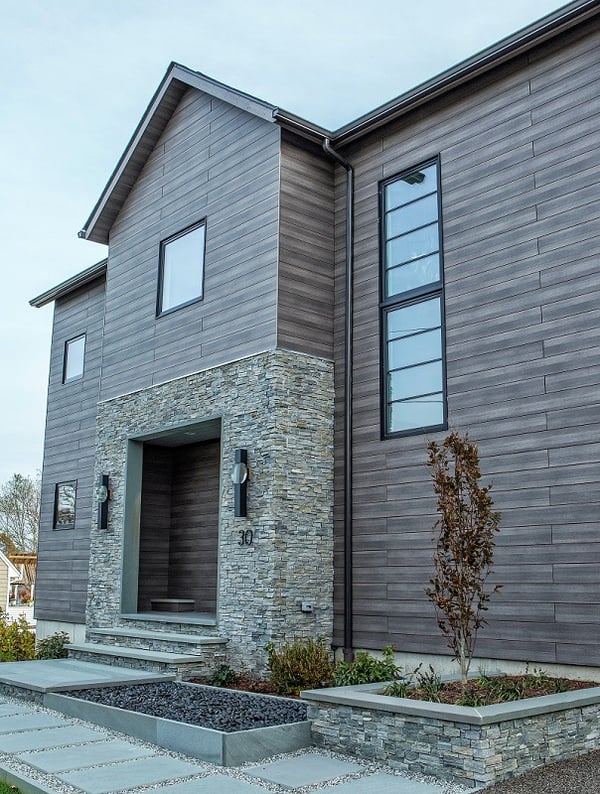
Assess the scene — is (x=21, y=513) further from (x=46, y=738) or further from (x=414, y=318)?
(x=46, y=738)

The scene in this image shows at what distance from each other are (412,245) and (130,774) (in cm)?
633

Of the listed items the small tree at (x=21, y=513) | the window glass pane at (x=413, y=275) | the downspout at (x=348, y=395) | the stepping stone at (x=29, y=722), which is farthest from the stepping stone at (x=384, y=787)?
the small tree at (x=21, y=513)

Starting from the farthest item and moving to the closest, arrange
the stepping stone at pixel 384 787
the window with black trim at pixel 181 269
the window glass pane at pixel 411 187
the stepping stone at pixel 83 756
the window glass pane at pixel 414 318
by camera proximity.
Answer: the window with black trim at pixel 181 269 → the window glass pane at pixel 411 187 → the window glass pane at pixel 414 318 → the stepping stone at pixel 83 756 → the stepping stone at pixel 384 787

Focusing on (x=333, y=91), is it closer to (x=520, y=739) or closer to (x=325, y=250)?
(x=325, y=250)

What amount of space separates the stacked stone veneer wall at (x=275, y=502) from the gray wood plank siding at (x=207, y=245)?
1.79ft

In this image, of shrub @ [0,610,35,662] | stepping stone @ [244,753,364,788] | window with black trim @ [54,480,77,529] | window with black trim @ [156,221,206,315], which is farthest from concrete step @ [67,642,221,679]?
window with black trim @ [156,221,206,315]

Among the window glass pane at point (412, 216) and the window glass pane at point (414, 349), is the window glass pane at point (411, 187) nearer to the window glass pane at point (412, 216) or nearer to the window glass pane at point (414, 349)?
the window glass pane at point (412, 216)

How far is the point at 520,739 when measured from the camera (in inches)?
224

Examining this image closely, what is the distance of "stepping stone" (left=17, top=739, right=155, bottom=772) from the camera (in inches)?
243

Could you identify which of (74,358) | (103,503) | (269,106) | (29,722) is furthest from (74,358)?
(29,722)

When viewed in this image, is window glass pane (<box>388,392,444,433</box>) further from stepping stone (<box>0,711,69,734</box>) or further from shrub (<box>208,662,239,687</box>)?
stepping stone (<box>0,711,69,734</box>)

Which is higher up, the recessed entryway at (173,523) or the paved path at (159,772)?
the recessed entryway at (173,523)

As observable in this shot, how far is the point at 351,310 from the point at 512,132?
9.04 feet

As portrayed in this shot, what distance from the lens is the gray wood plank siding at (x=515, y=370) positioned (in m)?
7.55
